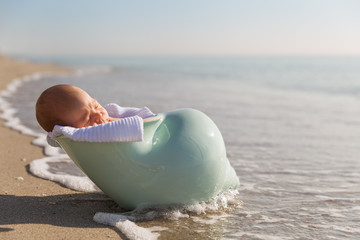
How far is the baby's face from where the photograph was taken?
307 centimetres

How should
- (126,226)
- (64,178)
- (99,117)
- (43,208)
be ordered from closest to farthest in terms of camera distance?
(126,226) < (99,117) < (43,208) < (64,178)

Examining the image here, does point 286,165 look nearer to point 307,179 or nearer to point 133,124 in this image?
point 307,179

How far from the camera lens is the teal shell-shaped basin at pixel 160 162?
10.2ft

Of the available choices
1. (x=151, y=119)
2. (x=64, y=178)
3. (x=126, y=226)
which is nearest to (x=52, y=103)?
(x=151, y=119)

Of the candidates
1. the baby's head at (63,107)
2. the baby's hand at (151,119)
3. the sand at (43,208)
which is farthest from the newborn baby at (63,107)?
the sand at (43,208)

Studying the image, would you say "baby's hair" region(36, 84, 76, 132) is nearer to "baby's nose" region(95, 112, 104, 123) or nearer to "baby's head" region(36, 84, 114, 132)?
"baby's head" region(36, 84, 114, 132)

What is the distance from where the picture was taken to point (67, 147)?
317 centimetres

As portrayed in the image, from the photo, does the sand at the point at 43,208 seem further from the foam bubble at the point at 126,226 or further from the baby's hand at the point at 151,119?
the baby's hand at the point at 151,119

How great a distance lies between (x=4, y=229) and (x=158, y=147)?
126cm

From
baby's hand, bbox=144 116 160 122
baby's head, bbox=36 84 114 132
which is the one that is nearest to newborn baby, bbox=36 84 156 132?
baby's head, bbox=36 84 114 132

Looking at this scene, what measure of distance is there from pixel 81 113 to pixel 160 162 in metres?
0.71

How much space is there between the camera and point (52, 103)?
3.05m

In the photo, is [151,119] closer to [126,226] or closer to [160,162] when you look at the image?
[160,162]

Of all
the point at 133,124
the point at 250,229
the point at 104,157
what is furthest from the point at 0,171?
the point at 250,229
